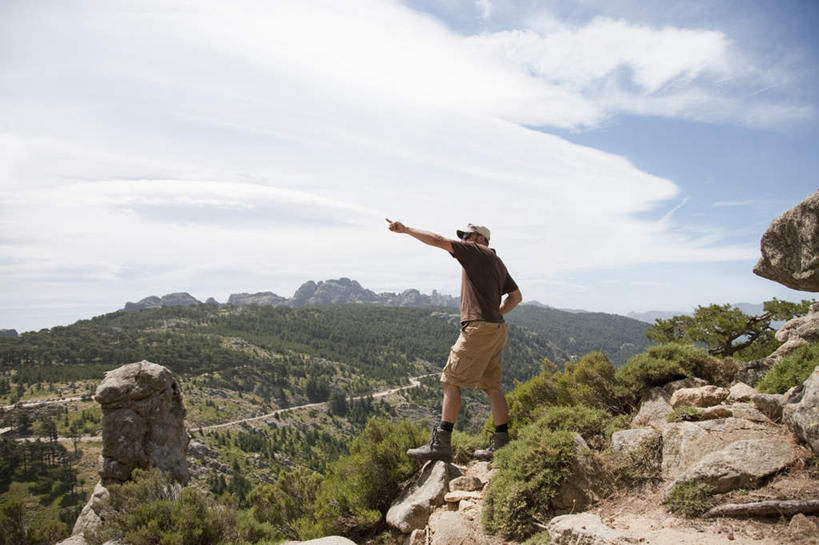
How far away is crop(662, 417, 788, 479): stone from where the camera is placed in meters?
4.07

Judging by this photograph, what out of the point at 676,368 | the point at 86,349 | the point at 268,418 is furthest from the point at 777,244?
the point at 86,349

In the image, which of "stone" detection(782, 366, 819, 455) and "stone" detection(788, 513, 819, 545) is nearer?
"stone" detection(788, 513, 819, 545)

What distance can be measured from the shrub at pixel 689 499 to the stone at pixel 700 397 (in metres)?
1.92

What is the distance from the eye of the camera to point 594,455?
453cm

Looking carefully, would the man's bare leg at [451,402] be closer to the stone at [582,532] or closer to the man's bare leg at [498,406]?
the man's bare leg at [498,406]

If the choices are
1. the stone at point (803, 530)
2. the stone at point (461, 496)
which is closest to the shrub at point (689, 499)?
the stone at point (803, 530)

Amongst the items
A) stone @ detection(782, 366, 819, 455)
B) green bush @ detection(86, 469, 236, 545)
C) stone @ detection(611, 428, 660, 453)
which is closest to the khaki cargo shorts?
stone @ detection(611, 428, 660, 453)

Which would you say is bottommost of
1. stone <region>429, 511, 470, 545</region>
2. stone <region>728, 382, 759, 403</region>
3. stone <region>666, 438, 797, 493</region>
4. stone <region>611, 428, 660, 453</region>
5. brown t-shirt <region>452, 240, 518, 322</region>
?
stone <region>429, 511, 470, 545</region>

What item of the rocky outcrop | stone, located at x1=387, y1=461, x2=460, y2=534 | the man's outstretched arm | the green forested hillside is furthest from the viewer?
the green forested hillside

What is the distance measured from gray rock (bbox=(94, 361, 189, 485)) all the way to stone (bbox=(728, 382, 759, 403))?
2037cm

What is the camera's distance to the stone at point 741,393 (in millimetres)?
5154

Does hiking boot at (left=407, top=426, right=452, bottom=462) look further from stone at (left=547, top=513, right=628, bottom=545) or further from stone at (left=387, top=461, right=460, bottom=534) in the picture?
stone at (left=547, top=513, right=628, bottom=545)

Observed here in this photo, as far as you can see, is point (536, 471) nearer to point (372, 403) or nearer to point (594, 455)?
point (594, 455)

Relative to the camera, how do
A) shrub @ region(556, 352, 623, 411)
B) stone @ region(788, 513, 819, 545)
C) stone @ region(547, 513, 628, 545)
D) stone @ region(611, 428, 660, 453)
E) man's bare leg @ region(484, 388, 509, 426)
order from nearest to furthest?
stone @ region(788, 513, 819, 545)
stone @ region(547, 513, 628, 545)
stone @ region(611, 428, 660, 453)
man's bare leg @ region(484, 388, 509, 426)
shrub @ region(556, 352, 623, 411)
